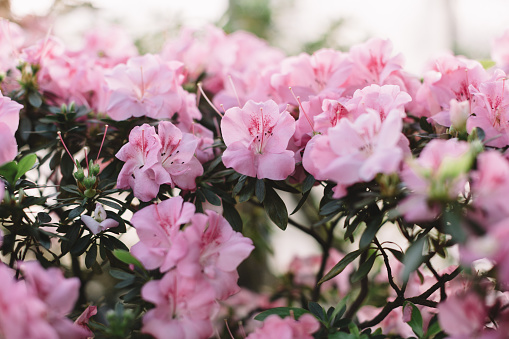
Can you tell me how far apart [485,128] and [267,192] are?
48 cm

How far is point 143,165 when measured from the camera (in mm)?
1052

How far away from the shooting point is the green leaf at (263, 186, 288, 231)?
1.05m

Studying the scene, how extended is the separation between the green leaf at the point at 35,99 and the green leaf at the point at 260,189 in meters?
0.66

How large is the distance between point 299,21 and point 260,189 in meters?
1.97

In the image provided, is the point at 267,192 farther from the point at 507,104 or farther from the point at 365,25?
the point at 365,25

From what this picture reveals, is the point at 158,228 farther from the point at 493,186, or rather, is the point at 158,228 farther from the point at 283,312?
the point at 493,186

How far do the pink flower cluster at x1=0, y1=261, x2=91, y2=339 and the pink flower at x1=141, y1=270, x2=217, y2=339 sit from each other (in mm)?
126

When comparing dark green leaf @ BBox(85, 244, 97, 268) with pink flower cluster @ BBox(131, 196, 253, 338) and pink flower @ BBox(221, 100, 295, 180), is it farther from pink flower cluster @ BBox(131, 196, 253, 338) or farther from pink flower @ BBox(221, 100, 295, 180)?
pink flower @ BBox(221, 100, 295, 180)

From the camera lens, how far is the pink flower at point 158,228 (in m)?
0.88

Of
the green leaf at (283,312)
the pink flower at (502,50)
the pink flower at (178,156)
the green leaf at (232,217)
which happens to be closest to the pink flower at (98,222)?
the pink flower at (178,156)

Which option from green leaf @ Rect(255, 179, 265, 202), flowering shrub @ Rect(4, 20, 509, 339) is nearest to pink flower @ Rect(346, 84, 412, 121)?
flowering shrub @ Rect(4, 20, 509, 339)

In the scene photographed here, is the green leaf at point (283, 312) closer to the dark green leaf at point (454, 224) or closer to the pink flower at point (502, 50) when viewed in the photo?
the dark green leaf at point (454, 224)

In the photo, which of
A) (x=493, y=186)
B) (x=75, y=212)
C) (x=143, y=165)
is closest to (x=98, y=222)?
(x=75, y=212)

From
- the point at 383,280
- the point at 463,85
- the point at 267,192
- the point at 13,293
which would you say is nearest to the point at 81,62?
the point at 267,192
